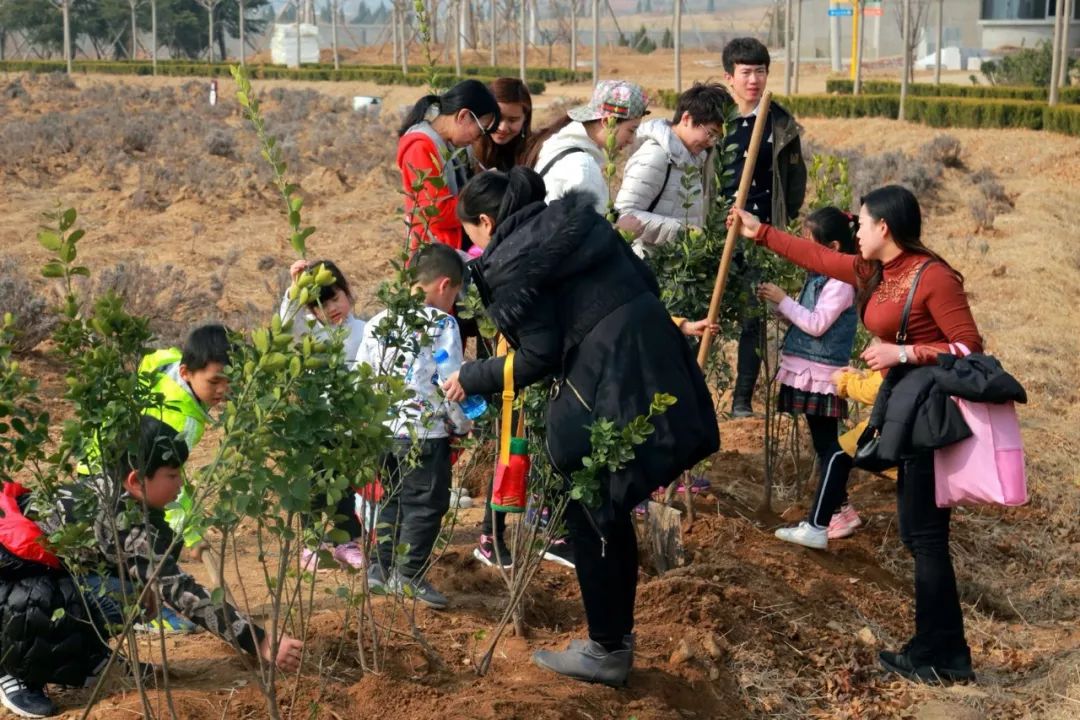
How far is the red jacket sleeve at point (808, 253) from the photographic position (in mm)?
4465

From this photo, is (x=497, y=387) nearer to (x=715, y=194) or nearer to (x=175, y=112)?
(x=715, y=194)

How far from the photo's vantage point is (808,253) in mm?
4523

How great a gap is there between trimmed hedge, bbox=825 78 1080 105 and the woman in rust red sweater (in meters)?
23.5

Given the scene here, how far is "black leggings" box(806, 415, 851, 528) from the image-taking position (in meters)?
4.91

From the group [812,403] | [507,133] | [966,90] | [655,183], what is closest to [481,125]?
[507,133]

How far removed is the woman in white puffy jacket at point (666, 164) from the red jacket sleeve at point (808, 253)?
1.82 ft

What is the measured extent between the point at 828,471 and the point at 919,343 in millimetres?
997

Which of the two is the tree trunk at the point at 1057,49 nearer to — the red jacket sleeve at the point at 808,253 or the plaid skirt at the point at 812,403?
the plaid skirt at the point at 812,403

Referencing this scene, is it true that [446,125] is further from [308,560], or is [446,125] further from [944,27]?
[944,27]

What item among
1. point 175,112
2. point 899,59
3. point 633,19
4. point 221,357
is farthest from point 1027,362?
point 633,19

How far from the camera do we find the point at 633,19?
131125mm

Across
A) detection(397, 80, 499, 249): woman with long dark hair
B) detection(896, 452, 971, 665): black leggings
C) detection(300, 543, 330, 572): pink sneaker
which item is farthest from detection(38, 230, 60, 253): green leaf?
detection(896, 452, 971, 665): black leggings

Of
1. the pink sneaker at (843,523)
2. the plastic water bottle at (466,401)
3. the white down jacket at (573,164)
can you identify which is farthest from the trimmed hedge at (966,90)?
the plastic water bottle at (466,401)

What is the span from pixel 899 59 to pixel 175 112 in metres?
33.0
